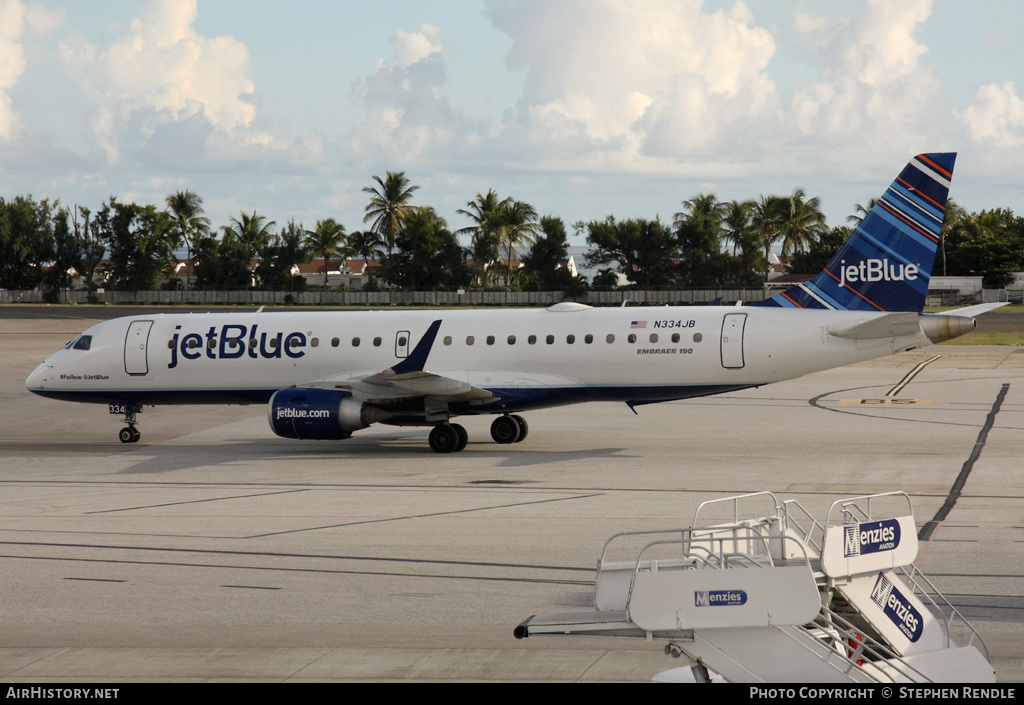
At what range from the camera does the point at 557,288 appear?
108m

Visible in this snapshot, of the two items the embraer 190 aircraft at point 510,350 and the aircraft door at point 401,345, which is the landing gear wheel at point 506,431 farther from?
the aircraft door at point 401,345

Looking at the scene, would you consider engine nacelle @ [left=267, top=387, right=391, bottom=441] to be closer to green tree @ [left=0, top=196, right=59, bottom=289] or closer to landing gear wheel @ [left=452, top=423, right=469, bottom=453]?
landing gear wheel @ [left=452, top=423, right=469, bottom=453]

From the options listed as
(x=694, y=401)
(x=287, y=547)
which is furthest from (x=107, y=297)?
(x=287, y=547)

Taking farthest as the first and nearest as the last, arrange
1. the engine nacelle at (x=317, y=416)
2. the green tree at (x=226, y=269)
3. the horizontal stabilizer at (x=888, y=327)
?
the green tree at (x=226, y=269), the engine nacelle at (x=317, y=416), the horizontal stabilizer at (x=888, y=327)

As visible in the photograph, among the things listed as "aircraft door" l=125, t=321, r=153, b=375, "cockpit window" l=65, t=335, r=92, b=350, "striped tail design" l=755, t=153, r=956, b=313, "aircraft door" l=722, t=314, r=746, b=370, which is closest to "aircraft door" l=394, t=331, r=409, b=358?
"aircraft door" l=125, t=321, r=153, b=375

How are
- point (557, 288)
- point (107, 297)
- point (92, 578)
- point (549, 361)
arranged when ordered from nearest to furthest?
1. point (92, 578)
2. point (549, 361)
3. point (557, 288)
4. point (107, 297)

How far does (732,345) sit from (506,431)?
678 centimetres

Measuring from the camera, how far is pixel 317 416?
25.2 metres

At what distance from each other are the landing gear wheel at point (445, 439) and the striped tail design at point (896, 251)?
9.27 meters

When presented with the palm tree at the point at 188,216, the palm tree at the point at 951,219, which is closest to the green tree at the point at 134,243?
the palm tree at the point at 188,216

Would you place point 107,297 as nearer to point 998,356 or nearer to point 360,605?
point 998,356

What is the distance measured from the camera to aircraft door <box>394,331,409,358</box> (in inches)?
1080

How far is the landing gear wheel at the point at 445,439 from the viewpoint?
26.1 m

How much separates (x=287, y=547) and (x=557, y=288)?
93.3m
